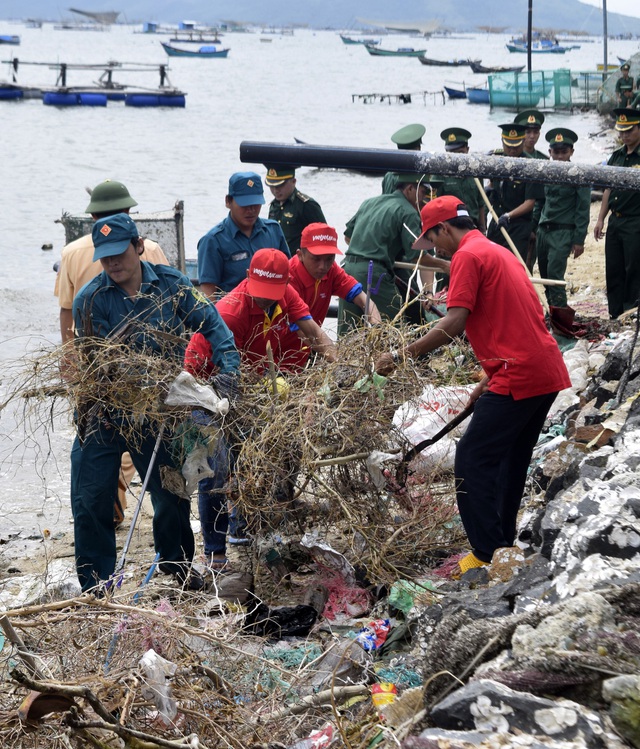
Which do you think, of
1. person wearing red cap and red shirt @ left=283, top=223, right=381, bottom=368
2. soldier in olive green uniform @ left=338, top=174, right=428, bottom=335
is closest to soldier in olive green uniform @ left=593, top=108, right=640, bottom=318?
soldier in olive green uniform @ left=338, top=174, right=428, bottom=335

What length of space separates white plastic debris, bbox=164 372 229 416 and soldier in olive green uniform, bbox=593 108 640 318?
5.15 m

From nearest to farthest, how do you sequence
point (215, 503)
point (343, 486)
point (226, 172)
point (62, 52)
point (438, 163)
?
point (438, 163), point (343, 486), point (215, 503), point (226, 172), point (62, 52)

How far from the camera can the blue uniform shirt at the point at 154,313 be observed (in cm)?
456

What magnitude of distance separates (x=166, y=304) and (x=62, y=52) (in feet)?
387

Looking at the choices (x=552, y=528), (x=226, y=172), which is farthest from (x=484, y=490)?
(x=226, y=172)

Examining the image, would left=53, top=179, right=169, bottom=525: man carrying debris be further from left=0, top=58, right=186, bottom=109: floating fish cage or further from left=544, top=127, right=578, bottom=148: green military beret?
left=0, top=58, right=186, bottom=109: floating fish cage

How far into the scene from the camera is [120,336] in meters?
4.51

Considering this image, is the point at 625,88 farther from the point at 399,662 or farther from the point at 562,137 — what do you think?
the point at 399,662

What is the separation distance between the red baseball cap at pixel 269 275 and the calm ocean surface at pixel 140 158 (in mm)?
1293

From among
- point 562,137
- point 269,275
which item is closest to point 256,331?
point 269,275

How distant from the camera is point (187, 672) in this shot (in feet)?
9.77

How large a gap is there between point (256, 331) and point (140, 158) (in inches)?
1165

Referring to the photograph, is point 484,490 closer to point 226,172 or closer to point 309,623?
point 309,623

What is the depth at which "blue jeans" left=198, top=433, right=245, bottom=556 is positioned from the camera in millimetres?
4680
